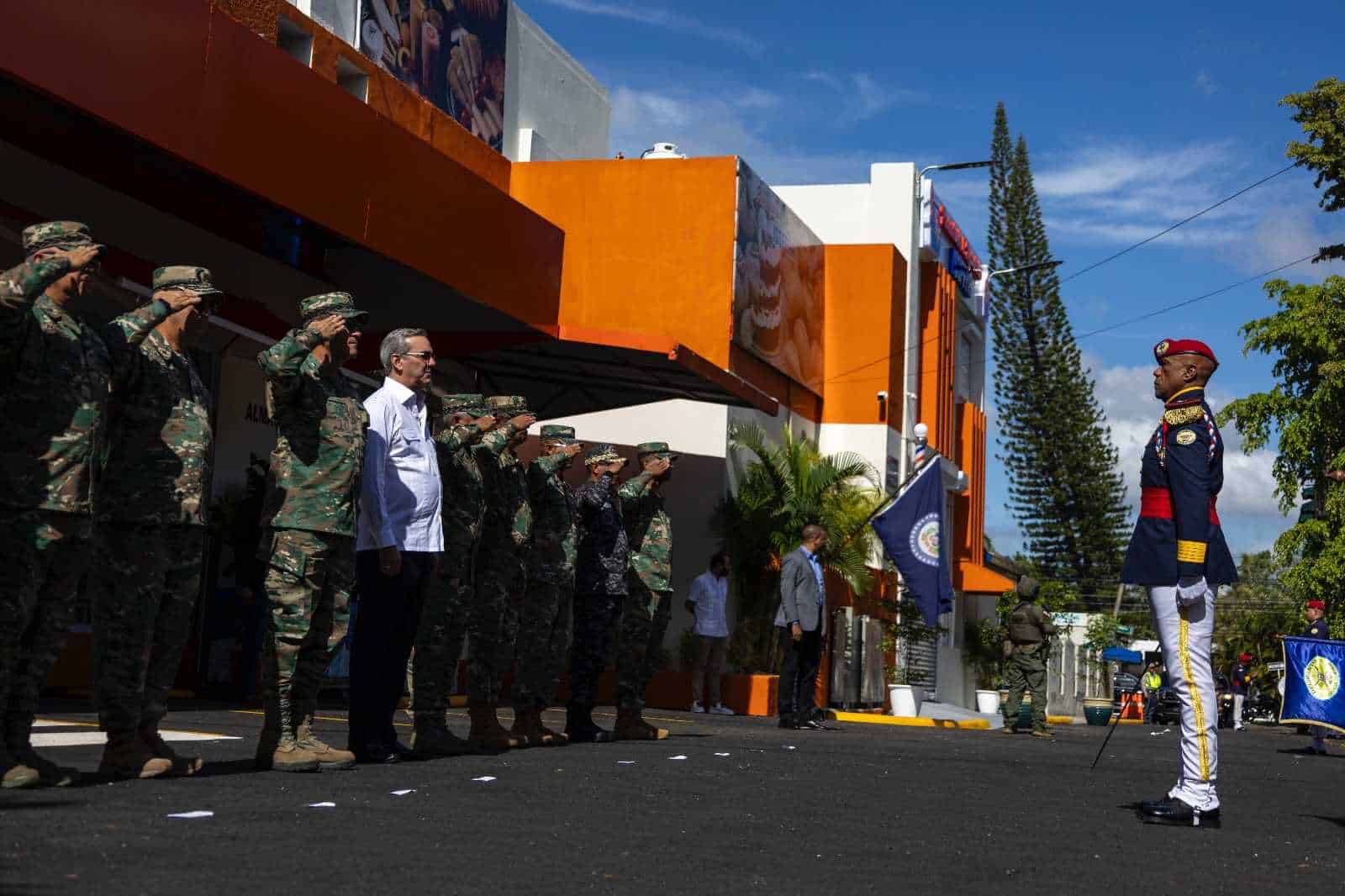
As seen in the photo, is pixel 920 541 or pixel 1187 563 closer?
pixel 1187 563

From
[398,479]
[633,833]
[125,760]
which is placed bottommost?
[633,833]

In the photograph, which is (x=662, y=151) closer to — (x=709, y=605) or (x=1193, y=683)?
(x=709, y=605)

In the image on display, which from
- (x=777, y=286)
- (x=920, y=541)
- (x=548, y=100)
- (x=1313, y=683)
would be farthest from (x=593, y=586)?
(x=548, y=100)

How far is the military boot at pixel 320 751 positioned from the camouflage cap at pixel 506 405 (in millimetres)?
2515

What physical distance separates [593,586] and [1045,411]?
44399 mm

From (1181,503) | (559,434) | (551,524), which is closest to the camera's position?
(1181,503)

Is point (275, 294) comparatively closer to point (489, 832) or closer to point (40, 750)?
point (40, 750)

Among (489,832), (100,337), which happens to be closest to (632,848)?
(489,832)

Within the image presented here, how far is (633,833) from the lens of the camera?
5648mm

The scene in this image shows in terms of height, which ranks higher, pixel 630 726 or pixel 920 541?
pixel 920 541

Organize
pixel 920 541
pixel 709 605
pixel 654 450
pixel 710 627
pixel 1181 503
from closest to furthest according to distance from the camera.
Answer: pixel 1181 503, pixel 654 450, pixel 710 627, pixel 709 605, pixel 920 541

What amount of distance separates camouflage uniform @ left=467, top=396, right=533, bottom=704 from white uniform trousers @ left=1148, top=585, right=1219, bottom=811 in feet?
12.5

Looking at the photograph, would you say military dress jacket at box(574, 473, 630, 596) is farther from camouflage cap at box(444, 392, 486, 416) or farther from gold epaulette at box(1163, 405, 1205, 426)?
gold epaulette at box(1163, 405, 1205, 426)

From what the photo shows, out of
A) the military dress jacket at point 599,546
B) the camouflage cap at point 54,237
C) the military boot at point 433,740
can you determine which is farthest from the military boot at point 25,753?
the military dress jacket at point 599,546
